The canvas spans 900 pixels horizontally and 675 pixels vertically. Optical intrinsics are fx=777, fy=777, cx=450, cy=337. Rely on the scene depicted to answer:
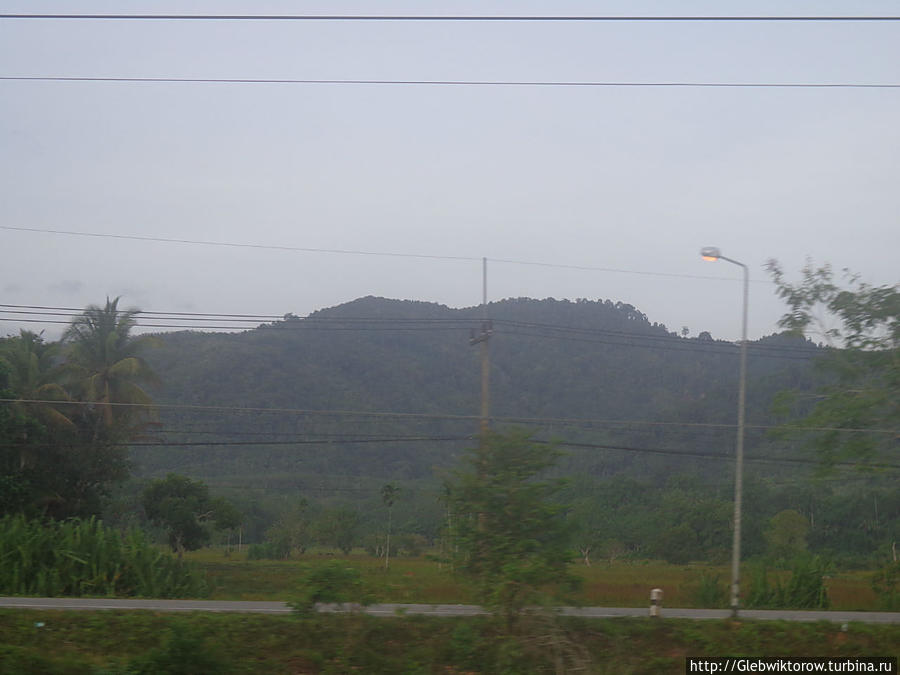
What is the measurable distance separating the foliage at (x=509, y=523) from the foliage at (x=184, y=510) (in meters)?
22.8

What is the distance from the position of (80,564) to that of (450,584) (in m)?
9.89

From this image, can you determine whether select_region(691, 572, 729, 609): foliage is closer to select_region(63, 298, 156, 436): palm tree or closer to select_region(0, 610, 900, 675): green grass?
select_region(0, 610, 900, 675): green grass

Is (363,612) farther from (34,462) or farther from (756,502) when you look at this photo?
(756,502)

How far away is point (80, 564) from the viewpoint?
20734mm

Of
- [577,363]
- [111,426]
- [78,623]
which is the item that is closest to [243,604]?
[78,623]

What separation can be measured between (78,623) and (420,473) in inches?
1374

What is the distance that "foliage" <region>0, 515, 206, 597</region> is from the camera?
20.0 meters

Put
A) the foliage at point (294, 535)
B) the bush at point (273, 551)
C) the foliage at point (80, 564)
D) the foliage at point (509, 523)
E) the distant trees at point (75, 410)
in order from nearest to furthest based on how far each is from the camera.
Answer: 1. the foliage at point (509, 523)
2. the foliage at point (80, 564)
3. the distant trees at point (75, 410)
4. the bush at point (273, 551)
5. the foliage at point (294, 535)

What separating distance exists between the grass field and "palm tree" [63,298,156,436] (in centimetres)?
846

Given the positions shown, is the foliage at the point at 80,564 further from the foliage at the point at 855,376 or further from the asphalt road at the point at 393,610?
the foliage at the point at 855,376

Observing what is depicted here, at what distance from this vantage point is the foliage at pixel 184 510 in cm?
3309

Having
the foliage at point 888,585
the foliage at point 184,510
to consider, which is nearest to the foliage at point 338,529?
the foliage at point 184,510

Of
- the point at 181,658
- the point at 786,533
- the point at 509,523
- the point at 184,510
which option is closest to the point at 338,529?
the point at 184,510

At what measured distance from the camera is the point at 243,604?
1778 centimetres
